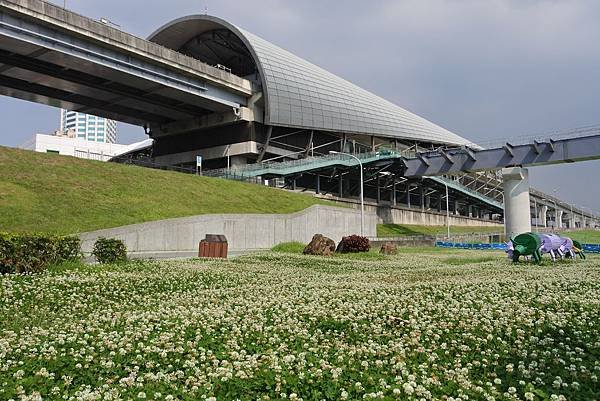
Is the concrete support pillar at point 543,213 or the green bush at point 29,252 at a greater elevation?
the concrete support pillar at point 543,213

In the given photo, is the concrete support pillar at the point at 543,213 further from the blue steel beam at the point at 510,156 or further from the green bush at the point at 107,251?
the green bush at the point at 107,251

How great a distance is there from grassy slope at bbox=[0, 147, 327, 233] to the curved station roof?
105 ft

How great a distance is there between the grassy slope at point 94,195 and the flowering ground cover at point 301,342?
1867cm

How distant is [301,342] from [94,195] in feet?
110

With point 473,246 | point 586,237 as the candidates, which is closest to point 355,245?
point 473,246

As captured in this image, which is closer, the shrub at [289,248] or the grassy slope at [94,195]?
the grassy slope at [94,195]

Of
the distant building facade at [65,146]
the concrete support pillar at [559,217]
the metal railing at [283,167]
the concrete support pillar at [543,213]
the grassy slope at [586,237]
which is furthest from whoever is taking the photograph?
the concrete support pillar at [559,217]

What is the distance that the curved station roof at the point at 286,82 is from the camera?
80375 millimetres

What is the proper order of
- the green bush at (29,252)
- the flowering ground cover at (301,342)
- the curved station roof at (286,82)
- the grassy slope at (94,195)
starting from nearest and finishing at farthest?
the flowering ground cover at (301,342) < the green bush at (29,252) < the grassy slope at (94,195) < the curved station roof at (286,82)

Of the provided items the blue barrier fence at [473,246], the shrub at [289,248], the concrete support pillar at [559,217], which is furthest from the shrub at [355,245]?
the concrete support pillar at [559,217]

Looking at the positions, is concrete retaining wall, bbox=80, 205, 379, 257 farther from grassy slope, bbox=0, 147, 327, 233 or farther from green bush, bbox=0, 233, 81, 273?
green bush, bbox=0, 233, 81, 273

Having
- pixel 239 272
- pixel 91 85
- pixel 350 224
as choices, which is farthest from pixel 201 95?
pixel 239 272

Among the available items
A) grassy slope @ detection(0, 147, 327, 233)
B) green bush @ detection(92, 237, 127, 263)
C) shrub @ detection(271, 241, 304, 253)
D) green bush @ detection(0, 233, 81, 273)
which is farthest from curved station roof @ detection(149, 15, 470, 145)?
green bush @ detection(0, 233, 81, 273)

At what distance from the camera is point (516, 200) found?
6122 centimetres
